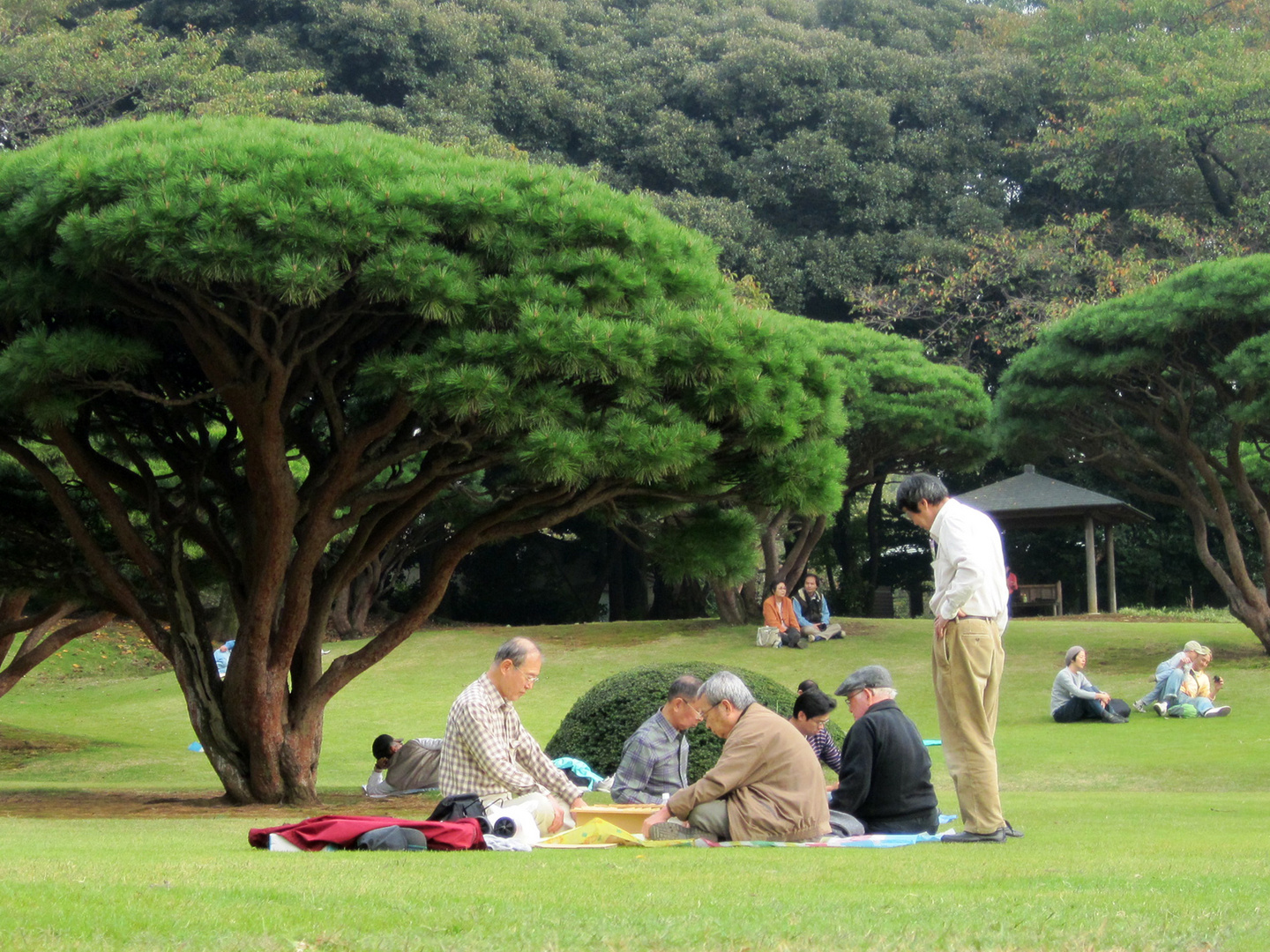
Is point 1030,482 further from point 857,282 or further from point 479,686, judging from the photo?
point 479,686

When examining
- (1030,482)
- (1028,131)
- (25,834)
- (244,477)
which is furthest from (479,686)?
(1028,131)

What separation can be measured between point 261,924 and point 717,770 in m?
3.46

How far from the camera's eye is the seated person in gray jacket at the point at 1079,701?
1781 cm

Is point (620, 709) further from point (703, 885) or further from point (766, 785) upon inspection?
point (703, 885)

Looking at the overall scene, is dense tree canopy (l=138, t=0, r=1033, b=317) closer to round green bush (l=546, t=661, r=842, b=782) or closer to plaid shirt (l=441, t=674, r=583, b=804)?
round green bush (l=546, t=661, r=842, b=782)

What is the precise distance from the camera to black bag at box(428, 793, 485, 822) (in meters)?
7.62

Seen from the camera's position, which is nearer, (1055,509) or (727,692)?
(727,692)

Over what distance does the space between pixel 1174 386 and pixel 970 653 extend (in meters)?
18.3

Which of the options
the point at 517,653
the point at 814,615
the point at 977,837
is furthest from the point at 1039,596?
the point at 517,653

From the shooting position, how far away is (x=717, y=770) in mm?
7312

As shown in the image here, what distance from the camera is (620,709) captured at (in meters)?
12.8

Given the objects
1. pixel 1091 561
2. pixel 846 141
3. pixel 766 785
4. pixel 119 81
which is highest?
pixel 846 141

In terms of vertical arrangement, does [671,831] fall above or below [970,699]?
A: below

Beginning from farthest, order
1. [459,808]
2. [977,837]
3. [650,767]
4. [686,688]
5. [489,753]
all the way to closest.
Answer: [650,767]
[686,688]
[489,753]
[459,808]
[977,837]
